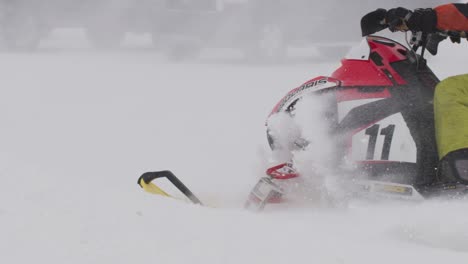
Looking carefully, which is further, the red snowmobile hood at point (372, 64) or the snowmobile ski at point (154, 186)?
the snowmobile ski at point (154, 186)

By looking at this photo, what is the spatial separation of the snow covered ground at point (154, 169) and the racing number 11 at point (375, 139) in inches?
10.2

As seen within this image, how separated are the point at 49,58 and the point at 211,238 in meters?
8.37

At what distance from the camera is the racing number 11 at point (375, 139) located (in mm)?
3316

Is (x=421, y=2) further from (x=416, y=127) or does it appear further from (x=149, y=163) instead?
(x=416, y=127)

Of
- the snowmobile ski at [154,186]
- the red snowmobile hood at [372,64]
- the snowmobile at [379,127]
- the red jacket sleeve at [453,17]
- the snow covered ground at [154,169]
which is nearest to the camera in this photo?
the snow covered ground at [154,169]

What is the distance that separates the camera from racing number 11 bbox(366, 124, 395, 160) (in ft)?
10.9

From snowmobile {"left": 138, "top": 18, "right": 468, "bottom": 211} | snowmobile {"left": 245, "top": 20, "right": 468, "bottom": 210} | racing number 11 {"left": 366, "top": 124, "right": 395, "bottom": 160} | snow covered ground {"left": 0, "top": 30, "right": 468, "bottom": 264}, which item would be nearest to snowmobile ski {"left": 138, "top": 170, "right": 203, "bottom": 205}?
snowmobile {"left": 138, "top": 18, "right": 468, "bottom": 211}

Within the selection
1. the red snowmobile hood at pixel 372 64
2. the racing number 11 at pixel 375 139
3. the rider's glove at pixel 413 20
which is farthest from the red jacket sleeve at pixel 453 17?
Answer: the racing number 11 at pixel 375 139

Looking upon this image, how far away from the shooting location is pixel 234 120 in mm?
6418

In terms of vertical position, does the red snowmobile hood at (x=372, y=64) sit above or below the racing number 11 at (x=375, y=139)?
above

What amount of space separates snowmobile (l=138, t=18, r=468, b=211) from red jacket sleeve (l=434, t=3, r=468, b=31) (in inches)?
6.1

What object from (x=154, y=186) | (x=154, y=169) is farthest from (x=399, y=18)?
(x=154, y=169)

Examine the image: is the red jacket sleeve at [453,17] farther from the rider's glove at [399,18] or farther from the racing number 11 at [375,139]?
the racing number 11 at [375,139]

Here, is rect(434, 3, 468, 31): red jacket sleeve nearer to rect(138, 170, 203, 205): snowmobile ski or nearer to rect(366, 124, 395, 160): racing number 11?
rect(366, 124, 395, 160): racing number 11
